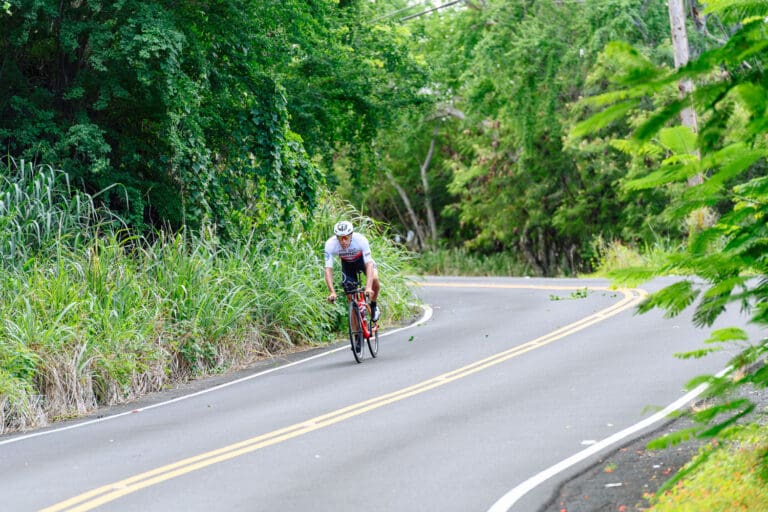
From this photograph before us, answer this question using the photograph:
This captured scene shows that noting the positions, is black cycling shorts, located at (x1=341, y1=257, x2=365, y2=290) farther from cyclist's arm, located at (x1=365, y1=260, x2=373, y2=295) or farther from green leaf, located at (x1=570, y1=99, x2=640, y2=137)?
green leaf, located at (x1=570, y1=99, x2=640, y2=137)

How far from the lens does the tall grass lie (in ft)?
44.9

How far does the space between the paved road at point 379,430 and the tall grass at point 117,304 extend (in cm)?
81

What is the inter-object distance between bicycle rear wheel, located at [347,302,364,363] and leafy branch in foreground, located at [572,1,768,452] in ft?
31.8

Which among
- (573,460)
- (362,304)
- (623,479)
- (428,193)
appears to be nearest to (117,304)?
(362,304)

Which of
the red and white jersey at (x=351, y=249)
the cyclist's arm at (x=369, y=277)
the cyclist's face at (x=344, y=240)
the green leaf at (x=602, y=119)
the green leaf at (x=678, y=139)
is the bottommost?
the cyclist's arm at (x=369, y=277)

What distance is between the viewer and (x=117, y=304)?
Answer: 1582 cm

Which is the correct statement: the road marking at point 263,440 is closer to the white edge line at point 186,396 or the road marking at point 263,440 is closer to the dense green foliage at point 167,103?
the white edge line at point 186,396

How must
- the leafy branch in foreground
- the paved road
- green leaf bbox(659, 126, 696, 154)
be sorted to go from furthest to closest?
1. the paved road
2. green leaf bbox(659, 126, 696, 154)
3. the leafy branch in foreground

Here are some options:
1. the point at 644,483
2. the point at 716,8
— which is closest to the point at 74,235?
the point at 644,483

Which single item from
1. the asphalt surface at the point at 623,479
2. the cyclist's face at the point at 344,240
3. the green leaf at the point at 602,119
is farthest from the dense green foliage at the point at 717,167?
the cyclist's face at the point at 344,240

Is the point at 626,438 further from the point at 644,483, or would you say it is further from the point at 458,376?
the point at 458,376

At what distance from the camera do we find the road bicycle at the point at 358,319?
52.5ft

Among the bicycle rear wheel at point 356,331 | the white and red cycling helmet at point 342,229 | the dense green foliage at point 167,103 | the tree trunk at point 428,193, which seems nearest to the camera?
the white and red cycling helmet at point 342,229

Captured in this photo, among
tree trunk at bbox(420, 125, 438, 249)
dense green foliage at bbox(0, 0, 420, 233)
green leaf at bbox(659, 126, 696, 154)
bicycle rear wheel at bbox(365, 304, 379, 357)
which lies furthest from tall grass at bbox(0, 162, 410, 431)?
tree trunk at bbox(420, 125, 438, 249)
